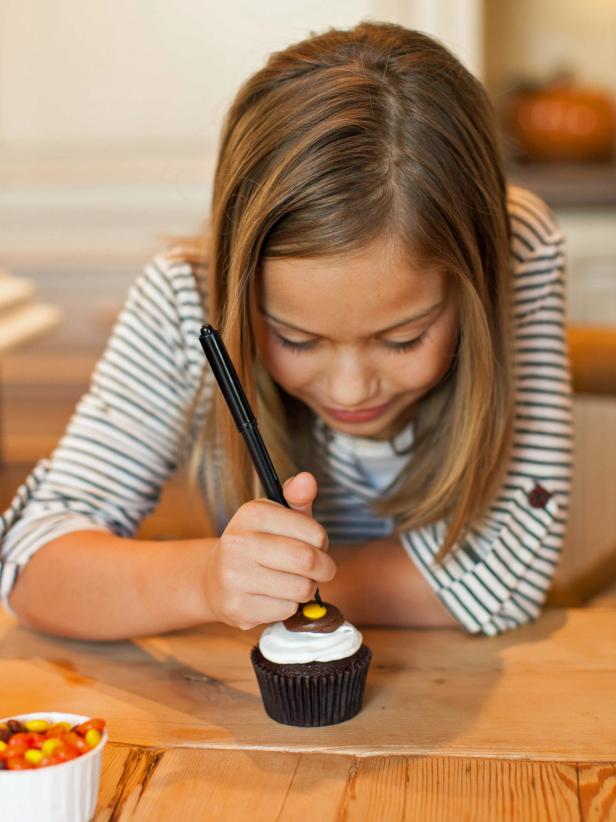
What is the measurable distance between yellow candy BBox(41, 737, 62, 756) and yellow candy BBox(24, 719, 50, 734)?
3 cm

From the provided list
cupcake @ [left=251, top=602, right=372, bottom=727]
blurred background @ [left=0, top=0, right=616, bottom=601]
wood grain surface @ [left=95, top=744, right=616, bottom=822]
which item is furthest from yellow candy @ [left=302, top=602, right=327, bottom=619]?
blurred background @ [left=0, top=0, right=616, bottom=601]

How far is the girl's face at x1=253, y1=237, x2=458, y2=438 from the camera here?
2.94 feet

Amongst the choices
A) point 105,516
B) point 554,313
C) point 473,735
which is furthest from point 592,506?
point 473,735

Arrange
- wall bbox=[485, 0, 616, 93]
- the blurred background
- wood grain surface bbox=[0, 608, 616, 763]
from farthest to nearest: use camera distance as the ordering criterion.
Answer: wall bbox=[485, 0, 616, 93], the blurred background, wood grain surface bbox=[0, 608, 616, 763]

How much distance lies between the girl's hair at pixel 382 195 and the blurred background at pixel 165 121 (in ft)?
4.96

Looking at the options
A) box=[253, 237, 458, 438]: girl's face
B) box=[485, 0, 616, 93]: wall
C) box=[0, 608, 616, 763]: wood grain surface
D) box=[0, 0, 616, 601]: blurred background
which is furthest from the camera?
box=[485, 0, 616, 93]: wall

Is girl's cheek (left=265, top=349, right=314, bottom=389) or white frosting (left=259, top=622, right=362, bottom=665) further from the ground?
girl's cheek (left=265, top=349, right=314, bottom=389)

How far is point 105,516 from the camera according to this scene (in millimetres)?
1104

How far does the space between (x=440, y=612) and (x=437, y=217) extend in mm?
339


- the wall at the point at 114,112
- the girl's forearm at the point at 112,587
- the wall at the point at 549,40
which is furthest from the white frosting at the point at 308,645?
the wall at the point at 549,40

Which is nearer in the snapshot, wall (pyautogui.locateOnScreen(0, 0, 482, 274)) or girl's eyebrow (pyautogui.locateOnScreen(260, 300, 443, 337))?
girl's eyebrow (pyautogui.locateOnScreen(260, 300, 443, 337))

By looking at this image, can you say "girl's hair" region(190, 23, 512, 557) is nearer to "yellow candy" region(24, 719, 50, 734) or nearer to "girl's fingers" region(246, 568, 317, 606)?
"girl's fingers" region(246, 568, 317, 606)

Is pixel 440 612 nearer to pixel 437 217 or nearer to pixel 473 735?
pixel 473 735

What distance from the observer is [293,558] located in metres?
0.80
